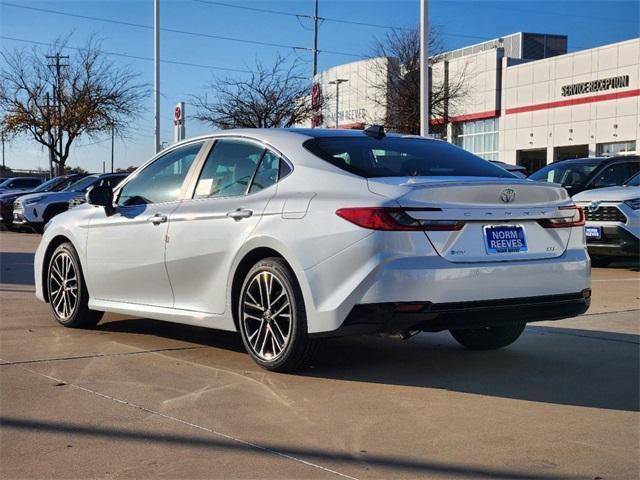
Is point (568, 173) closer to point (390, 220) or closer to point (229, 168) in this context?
point (229, 168)

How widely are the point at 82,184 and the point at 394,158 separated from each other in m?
17.5

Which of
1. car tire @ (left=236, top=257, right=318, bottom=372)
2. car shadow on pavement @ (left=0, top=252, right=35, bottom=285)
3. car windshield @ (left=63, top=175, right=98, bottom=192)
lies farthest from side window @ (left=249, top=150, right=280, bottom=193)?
car windshield @ (left=63, top=175, right=98, bottom=192)

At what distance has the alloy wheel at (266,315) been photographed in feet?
17.2

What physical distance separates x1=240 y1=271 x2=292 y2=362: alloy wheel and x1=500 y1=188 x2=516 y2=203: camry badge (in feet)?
4.72

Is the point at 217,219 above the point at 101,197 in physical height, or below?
below

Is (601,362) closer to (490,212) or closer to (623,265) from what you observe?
(490,212)

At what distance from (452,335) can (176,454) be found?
326cm

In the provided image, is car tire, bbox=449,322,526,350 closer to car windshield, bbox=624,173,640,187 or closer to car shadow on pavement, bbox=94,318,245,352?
car shadow on pavement, bbox=94,318,245,352

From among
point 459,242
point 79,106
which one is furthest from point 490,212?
point 79,106

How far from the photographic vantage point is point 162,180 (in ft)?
21.5

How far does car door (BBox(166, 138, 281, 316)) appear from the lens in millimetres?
5555

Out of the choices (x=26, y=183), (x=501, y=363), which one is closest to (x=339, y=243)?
(x=501, y=363)

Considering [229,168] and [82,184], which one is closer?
[229,168]

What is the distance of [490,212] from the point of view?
16.4ft
